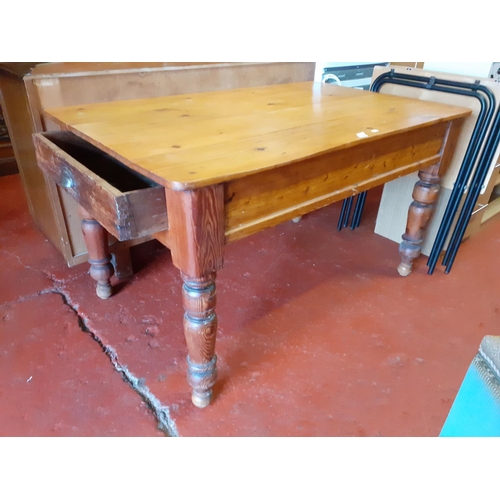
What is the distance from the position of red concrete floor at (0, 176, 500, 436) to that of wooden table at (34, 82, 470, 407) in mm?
148

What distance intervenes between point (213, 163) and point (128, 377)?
29.3 inches

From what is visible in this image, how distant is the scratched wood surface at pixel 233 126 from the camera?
942 mm

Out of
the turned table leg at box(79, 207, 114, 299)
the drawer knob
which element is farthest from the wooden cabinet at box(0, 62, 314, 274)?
the drawer knob

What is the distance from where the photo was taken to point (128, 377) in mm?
1304

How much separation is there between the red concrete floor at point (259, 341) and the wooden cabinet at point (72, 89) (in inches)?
6.7

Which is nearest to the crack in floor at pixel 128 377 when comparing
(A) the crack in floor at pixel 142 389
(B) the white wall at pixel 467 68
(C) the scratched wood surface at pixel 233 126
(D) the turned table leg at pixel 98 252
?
(A) the crack in floor at pixel 142 389

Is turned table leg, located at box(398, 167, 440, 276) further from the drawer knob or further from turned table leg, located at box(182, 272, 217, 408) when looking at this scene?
the drawer knob

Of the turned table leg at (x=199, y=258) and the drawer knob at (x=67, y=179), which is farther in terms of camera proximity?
the drawer knob at (x=67, y=179)

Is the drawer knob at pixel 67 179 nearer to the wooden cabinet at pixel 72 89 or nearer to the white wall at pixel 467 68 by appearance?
the wooden cabinet at pixel 72 89

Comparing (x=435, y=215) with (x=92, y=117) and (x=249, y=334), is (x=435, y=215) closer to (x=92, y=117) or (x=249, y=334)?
(x=249, y=334)

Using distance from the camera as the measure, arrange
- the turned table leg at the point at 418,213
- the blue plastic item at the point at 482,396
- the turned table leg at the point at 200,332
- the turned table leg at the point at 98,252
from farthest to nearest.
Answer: the turned table leg at the point at 418,213 < the turned table leg at the point at 98,252 < the turned table leg at the point at 200,332 < the blue plastic item at the point at 482,396

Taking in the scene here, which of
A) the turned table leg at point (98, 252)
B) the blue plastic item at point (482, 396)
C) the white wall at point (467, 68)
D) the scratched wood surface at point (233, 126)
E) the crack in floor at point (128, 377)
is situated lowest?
the crack in floor at point (128, 377)

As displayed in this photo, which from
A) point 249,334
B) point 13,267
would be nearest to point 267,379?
point 249,334

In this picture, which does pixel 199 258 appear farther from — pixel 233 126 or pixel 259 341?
pixel 259 341
